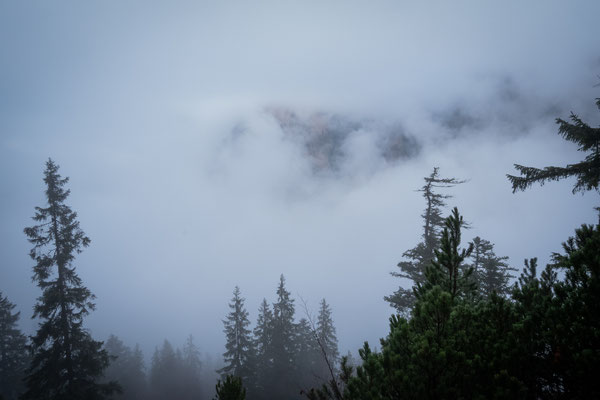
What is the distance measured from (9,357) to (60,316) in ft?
75.2

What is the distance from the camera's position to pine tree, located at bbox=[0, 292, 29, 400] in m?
27.8

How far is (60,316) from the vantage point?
16.2 meters

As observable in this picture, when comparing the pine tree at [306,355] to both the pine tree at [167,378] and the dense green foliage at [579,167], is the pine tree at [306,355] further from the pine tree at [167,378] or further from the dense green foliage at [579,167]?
the dense green foliage at [579,167]

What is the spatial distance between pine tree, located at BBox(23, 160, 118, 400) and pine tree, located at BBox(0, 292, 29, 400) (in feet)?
64.0

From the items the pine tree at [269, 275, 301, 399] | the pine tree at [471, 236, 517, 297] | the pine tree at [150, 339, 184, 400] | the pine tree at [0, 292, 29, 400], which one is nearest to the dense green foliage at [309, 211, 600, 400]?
the pine tree at [471, 236, 517, 297]

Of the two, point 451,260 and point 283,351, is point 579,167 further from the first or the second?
point 283,351

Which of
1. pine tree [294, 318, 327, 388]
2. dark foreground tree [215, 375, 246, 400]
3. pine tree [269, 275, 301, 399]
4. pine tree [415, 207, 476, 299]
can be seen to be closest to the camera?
pine tree [415, 207, 476, 299]

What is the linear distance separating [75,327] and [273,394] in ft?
77.5

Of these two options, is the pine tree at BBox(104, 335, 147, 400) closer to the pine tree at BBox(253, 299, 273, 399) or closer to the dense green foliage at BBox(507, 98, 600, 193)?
the pine tree at BBox(253, 299, 273, 399)

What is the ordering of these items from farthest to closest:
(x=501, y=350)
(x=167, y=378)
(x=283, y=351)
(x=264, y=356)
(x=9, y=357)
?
1. (x=167, y=378)
2. (x=264, y=356)
3. (x=283, y=351)
4. (x=9, y=357)
5. (x=501, y=350)

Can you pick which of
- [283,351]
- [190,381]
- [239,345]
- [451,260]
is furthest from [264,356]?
[451,260]

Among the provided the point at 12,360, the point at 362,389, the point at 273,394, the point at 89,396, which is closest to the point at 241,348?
the point at 273,394

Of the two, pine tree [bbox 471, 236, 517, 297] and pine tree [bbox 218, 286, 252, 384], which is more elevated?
pine tree [bbox 471, 236, 517, 297]

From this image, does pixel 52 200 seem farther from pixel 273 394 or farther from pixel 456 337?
pixel 273 394
